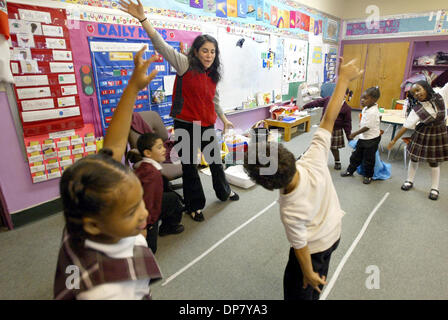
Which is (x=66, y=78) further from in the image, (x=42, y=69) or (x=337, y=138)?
(x=337, y=138)

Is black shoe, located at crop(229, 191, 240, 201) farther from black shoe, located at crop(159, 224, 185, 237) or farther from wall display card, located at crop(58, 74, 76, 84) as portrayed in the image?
wall display card, located at crop(58, 74, 76, 84)

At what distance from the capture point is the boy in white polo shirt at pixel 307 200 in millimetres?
917

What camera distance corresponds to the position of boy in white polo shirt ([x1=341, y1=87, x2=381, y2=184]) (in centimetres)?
285

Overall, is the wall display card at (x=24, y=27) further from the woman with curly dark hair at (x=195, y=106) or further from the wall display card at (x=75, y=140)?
the woman with curly dark hair at (x=195, y=106)

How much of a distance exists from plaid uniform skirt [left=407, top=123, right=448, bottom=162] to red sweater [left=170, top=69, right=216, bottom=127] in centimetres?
216

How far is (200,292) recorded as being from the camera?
5.29 feet

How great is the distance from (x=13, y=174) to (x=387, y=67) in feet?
25.5

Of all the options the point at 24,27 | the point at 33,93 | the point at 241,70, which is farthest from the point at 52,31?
the point at 241,70

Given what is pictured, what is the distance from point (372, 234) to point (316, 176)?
60.4 inches

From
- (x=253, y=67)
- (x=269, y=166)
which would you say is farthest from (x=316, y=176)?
(x=253, y=67)

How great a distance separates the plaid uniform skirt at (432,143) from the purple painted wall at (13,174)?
3.62 m

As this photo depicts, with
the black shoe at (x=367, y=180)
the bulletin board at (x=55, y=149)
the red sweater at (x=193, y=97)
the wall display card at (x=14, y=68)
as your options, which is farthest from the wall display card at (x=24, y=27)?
the black shoe at (x=367, y=180)

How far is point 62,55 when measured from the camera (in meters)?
2.27

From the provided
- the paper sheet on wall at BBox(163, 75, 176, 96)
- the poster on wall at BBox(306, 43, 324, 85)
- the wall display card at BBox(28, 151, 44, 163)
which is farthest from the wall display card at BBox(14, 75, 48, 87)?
the poster on wall at BBox(306, 43, 324, 85)
